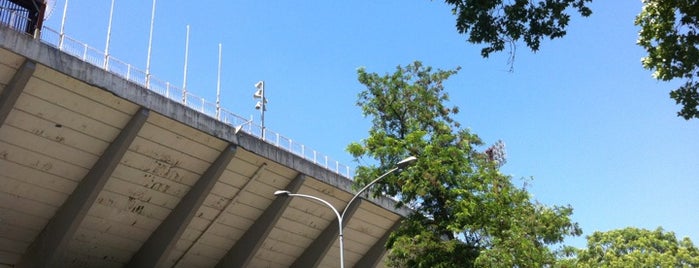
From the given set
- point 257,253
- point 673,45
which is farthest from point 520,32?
point 257,253

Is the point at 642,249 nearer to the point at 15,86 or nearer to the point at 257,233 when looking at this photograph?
the point at 257,233

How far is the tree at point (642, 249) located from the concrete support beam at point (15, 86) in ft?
106

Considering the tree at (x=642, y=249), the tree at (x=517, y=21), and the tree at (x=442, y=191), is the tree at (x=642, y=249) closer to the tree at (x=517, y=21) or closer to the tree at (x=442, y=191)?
the tree at (x=442, y=191)

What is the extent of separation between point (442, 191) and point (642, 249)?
29.9 m

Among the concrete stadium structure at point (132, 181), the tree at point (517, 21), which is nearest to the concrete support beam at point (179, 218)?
the concrete stadium structure at point (132, 181)

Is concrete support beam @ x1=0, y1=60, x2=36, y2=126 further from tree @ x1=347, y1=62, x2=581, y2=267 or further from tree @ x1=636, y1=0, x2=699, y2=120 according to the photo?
tree @ x1=636, y1=0, x2=699, y2=120

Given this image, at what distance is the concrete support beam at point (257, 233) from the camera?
1093 inches

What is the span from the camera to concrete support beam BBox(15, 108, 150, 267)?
22.1 m

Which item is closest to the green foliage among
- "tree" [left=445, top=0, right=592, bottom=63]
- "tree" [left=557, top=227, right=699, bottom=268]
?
"tree" [left=445, top=0, right=592, bottom=63]

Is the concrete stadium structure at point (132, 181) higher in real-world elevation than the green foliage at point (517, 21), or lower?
higher

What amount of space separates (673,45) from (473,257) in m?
9.55

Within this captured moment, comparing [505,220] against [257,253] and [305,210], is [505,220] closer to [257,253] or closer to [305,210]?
[305,210]

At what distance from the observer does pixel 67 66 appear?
1972cm

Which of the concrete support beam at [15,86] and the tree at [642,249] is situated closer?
the concrete support beam at [15,86]
